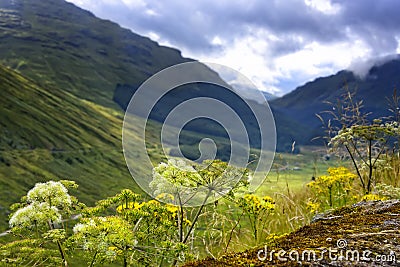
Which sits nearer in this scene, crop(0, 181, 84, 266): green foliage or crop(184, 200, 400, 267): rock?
crop(184, 200, 400, 267): rock

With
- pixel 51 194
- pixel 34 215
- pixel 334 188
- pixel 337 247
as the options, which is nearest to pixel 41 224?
pixel 34 215

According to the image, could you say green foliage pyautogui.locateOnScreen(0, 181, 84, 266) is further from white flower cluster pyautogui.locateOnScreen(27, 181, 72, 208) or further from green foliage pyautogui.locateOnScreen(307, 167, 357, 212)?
green foliage pyautogui.locateOnScreen(307, 167, 357, 212)

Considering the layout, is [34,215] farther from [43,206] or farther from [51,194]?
[51,194]

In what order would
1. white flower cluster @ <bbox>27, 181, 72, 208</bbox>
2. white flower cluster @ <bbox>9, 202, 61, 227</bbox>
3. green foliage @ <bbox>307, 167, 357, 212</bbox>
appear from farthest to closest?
green foliage @ <bbox>307, 167, 357, 212</bbox> → white flower cluster @ <bbox>27, 181, 72, 208</bbox> → white flower cluster @ <bbox>9, 202, 61, 227</bbox>

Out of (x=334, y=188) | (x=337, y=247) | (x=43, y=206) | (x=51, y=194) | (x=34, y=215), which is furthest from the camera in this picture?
(x=334, y=188)

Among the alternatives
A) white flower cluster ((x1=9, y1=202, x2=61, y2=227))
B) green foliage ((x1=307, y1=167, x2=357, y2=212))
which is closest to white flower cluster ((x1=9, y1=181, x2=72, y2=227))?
white flower cluster ((x1=9, y1=202, x2=61, y2=227))

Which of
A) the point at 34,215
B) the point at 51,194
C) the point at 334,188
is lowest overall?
the point at 34,215

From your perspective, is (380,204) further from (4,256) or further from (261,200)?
(4,256)

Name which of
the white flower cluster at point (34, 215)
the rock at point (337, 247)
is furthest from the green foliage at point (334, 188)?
the white flower cluster at point (34, 215)

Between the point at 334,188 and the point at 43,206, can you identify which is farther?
the point at 334,188

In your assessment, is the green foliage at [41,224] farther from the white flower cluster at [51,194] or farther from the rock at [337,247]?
the rock at [337,247]

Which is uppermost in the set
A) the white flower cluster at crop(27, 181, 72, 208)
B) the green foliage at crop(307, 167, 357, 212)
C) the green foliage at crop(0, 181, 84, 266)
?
the green foliage at crop(307, 167, 357, 212)

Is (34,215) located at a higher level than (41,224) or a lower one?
higher

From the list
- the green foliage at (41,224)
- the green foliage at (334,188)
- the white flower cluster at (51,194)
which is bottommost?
the green foliage at (41,224)
